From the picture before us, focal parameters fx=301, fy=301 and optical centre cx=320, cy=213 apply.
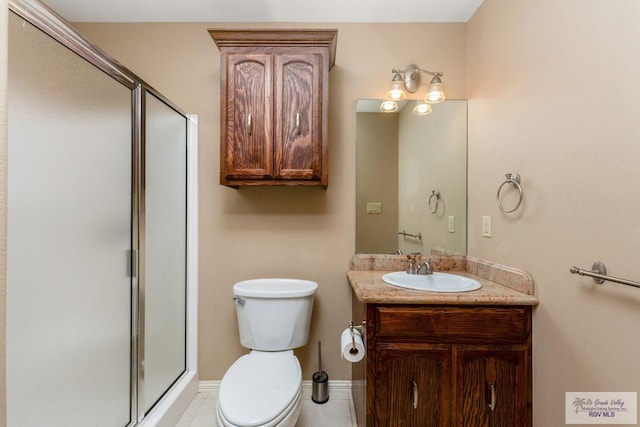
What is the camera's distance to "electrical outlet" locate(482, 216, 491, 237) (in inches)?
63.1

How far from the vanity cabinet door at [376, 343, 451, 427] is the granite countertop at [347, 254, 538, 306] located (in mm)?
205

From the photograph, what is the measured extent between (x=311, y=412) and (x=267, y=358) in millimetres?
487

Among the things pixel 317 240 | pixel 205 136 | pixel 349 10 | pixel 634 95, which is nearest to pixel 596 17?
pixel 634 95

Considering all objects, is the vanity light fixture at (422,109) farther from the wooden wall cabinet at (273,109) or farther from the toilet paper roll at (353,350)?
the toilet paper roll at (353,350)

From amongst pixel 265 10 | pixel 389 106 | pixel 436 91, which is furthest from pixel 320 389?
pixel 265 10

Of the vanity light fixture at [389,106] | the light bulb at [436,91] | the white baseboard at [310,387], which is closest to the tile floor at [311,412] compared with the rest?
the white baseboard at [310,387]

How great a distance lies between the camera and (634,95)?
2.83 ft

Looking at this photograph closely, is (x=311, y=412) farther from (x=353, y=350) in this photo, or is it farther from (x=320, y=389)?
(x=353, y=350)

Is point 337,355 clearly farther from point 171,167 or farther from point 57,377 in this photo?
point 171,167

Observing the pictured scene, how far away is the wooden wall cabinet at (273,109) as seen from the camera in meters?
1.63

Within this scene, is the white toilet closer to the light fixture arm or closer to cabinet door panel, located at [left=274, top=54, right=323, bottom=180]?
cabinet door panel, located at [left=274, top=54, right=323, bottom=180]

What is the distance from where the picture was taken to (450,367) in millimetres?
1239

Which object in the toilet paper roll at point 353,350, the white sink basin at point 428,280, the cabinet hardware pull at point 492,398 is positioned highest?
the white sink basin at point 428,280

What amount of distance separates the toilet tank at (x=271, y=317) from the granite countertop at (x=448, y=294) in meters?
0.36
